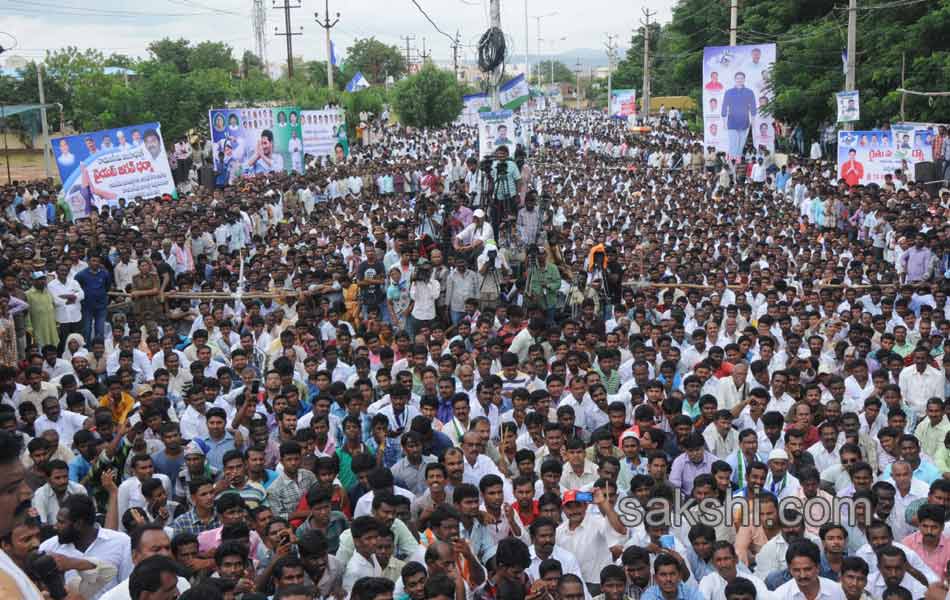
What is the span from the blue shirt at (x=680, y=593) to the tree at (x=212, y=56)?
65.0 meters

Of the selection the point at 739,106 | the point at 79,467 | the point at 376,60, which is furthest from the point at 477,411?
A: the point at 376,60

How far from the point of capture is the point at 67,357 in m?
10.4

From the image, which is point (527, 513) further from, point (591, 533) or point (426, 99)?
point (426, 99)

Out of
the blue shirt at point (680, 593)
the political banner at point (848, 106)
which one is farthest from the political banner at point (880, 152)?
the blue shirt at point (680, 593)

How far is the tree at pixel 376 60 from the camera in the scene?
92.8m

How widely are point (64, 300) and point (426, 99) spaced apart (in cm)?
3785

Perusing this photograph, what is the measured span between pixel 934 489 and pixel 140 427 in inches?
208

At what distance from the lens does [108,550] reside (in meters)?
5.45

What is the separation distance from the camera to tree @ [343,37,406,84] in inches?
3654

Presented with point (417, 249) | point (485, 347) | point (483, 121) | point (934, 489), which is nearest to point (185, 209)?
point (483, 121)

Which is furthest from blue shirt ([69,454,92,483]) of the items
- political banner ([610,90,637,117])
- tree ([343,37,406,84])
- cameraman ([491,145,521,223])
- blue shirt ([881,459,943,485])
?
tree ([343,37,406,84])

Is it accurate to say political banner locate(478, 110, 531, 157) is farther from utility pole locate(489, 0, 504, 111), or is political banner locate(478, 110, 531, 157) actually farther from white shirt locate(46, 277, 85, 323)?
white shirt locate(46, 277, 85, 323)

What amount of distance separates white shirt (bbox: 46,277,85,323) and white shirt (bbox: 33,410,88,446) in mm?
3501

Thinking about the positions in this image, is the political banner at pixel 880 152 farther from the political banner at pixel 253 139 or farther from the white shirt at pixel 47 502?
the white shirt at pixel 47 502
